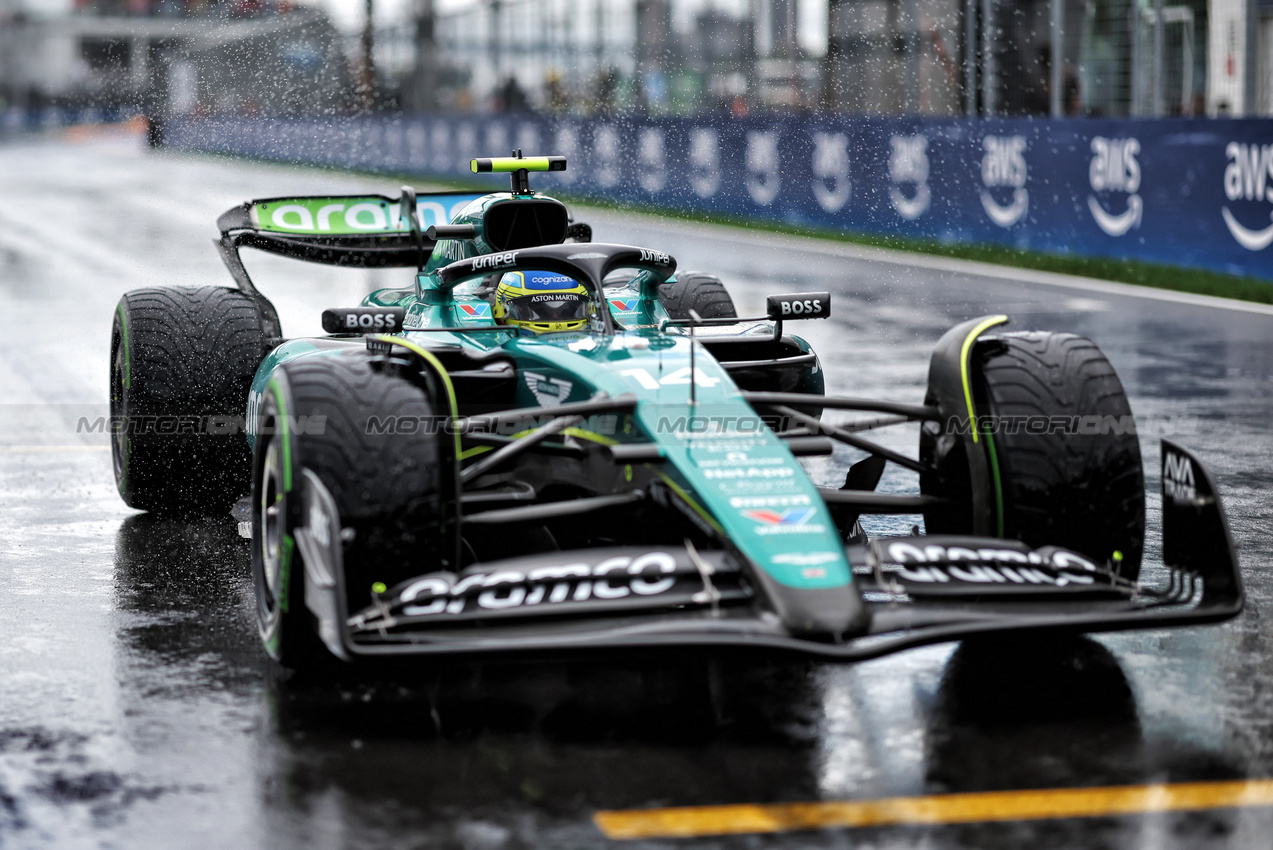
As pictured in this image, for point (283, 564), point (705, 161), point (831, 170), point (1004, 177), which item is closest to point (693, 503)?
point (283, 564)

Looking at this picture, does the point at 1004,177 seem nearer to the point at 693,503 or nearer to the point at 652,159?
the point at 652,159

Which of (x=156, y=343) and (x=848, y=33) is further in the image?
(x=848, y=33)

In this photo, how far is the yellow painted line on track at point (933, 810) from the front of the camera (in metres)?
4.16

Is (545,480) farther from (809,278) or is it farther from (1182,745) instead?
(809,278)

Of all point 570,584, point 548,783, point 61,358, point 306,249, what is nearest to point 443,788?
point 548,783

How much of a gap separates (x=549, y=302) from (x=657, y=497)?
175cm

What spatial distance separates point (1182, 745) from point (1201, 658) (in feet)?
2.80

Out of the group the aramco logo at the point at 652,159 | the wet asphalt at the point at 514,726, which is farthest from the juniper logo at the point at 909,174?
the wet asphalt at the point at 514,726

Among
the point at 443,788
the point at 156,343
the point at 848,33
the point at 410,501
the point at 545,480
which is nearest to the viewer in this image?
the point at 443,788

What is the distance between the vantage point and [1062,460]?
215 inches

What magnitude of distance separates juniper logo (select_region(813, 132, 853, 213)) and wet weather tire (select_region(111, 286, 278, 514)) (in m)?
14.9

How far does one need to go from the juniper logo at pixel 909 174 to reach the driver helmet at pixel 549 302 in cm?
1394

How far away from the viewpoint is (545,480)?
5.98m

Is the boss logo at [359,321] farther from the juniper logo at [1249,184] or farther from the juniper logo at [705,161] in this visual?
the juniper logo at [705,161]
